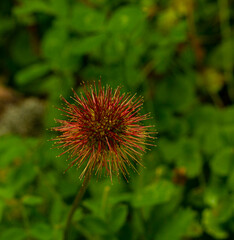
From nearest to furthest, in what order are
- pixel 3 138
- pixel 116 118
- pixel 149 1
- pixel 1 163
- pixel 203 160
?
pixel 116 118 → pixel 1 163 → pixel 3 138 → pixel 203 160 → pixel 149 1

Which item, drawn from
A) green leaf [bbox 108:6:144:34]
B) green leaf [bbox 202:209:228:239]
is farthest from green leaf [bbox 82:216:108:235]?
green leaf [bbox 108:6:144:34]

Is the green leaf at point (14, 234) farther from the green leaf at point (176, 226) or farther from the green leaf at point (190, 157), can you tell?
the green leaf at point (190, 157)

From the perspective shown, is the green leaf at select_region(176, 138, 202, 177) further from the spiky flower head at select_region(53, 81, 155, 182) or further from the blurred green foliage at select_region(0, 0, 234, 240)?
the spiky flower head at select_region(53, 81, 155, 182)

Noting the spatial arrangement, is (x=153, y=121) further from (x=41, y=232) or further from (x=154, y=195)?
(x=41, y=232)

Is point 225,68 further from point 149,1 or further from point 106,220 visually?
point 106,220

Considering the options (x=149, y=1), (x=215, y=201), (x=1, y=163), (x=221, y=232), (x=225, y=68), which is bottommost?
(x=221, y=232)

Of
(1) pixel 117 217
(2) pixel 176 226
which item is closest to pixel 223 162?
(2) pixel 176 226

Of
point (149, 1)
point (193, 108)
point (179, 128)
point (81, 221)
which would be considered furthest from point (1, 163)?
point (149, 1)
